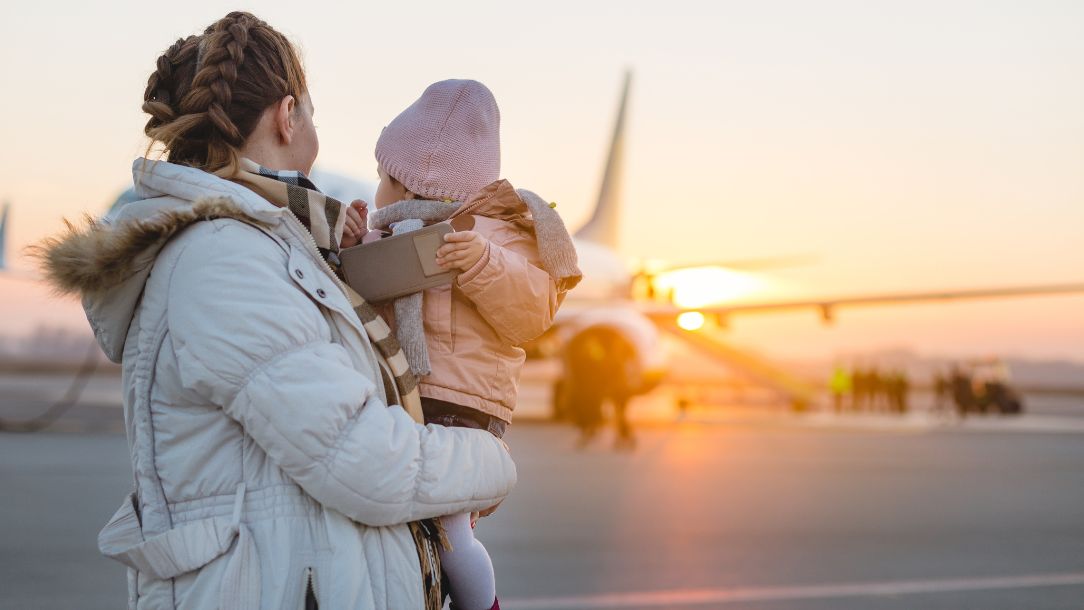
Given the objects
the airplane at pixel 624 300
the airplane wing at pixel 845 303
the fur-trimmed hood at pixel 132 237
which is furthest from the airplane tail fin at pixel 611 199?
the fur-trimmed hood at pixel 132 237

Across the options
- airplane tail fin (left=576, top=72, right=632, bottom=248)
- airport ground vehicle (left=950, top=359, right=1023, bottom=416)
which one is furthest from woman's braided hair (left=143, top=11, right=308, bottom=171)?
airport ground vehicle (left=950, top=359, right=1023, bottom=416)

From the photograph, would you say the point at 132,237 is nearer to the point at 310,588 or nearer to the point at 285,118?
the point at 285,118

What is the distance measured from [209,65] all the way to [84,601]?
3320mm

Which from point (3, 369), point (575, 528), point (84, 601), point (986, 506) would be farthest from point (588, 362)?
point (3, 369)

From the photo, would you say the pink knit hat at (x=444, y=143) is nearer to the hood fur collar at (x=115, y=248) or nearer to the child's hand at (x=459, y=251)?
the child's hand at (x=459, y=251)

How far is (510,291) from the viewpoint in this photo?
1.66 meters

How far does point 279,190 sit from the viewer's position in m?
1.57

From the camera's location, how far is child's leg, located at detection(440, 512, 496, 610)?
170 cm

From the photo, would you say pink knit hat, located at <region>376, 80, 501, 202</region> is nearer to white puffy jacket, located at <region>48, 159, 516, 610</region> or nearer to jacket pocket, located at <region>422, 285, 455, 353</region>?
jacket pocket, located at <region>422, 285, 455, 353</region>

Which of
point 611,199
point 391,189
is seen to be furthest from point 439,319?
point 611,199

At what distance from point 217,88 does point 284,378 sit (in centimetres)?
45

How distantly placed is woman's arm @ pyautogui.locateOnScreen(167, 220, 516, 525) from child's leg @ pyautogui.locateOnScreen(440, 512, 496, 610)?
25 centimetres

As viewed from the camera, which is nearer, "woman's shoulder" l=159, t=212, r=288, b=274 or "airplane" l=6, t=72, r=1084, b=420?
"woman's shoulder" l=159, t=212, r=288, b=274

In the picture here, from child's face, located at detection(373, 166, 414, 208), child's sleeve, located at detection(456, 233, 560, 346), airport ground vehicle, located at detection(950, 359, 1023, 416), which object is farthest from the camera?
airport ground vehicle, located at detection(950, 359, 1023, 416)
